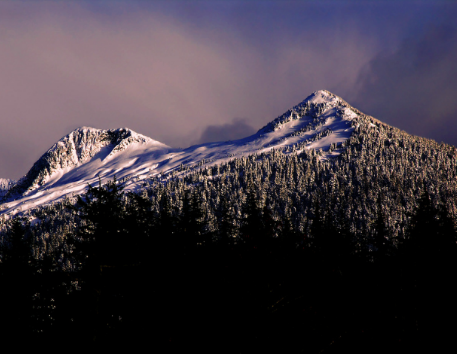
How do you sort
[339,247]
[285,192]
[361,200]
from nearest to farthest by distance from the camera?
[339,247], [361,200], [285,192]

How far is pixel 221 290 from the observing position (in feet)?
26.0

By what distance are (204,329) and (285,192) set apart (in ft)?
628

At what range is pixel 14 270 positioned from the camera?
1950 cm

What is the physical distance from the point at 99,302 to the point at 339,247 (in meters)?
23.0

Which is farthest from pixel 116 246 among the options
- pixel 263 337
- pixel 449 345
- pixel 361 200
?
pixel 361 200

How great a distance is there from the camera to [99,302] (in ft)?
42.9

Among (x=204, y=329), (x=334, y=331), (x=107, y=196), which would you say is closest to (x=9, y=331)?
(x=107, y=196)

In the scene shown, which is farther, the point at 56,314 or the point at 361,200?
the point at 361,200

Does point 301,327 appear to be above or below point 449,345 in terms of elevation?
above

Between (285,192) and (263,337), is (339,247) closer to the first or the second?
(263,337)

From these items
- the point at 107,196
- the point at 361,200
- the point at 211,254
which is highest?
the point at 107,196

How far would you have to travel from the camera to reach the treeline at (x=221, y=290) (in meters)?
7.78

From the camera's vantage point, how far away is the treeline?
7777 mm

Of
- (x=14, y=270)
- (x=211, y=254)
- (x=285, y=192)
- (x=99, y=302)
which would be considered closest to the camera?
(x=211, y=254)
